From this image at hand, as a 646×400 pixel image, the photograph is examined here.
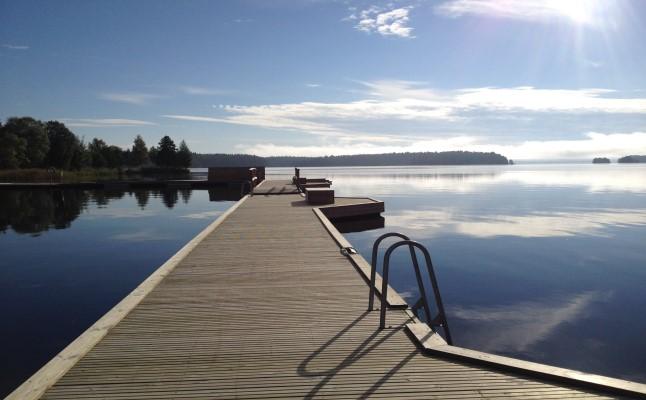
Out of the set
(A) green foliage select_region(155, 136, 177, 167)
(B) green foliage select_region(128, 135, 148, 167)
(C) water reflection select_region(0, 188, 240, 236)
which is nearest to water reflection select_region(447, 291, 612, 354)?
(C) water reflection select_region(0, 188, 240, 236)

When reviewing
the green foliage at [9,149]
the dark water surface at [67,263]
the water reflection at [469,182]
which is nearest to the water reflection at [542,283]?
the dark water surface at [67,263]

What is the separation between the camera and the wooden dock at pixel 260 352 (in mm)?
2957

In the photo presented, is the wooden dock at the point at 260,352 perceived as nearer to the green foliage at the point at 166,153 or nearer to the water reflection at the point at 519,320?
the water reflection at the point at 519,320

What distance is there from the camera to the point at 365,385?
3002mm

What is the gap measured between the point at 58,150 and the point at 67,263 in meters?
65.6

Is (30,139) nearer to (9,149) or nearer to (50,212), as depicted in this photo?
(9,149)

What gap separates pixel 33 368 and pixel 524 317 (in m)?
6.78

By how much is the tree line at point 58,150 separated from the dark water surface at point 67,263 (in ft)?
129

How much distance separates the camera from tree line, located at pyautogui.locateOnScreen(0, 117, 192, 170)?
185ft

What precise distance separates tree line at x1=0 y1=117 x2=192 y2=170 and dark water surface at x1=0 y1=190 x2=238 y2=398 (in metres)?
39.4

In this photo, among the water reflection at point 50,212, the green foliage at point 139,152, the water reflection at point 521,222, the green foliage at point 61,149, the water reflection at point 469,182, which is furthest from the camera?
the green foliage at point 139,152

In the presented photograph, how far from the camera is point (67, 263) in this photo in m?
11.2

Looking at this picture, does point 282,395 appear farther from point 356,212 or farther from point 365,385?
point 356,212

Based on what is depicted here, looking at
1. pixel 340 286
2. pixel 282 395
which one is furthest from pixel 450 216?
pixel 282 395
